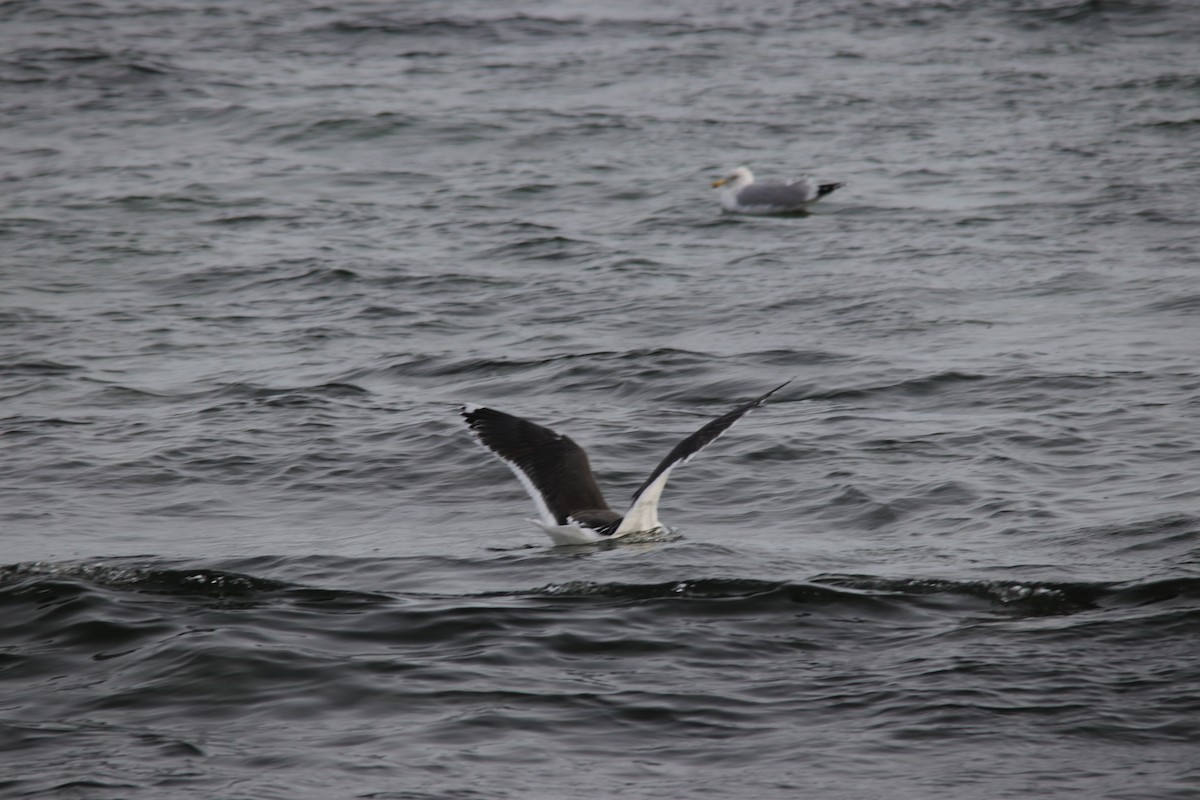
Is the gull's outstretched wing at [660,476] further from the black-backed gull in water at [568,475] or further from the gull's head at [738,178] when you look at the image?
the gull's head at [738,178]

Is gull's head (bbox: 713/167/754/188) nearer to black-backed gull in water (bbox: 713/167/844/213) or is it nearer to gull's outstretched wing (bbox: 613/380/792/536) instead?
black-backed gull in water (bbox: 713/167/844/213)

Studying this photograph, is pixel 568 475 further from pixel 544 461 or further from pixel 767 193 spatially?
pixel 767 193

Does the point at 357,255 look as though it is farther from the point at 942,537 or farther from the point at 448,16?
the point at 448,16

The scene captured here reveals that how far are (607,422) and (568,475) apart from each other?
7.34ft

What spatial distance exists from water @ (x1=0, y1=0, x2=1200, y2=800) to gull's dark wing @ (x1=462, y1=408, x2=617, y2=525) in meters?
0.40

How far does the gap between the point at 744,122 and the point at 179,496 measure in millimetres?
12500

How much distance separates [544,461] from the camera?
8.35 meters

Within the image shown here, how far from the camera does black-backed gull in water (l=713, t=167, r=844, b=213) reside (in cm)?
1603

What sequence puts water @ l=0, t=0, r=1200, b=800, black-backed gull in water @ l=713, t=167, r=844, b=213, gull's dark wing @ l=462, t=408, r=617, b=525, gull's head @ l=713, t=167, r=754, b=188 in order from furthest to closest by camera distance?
gull's head @ l=713, t=167, r=754, b=188 < black-backed gull in water @ l=713, t=167, r=844, b=213 < gull's dark wing @ l=462, t=408, r=617, b=525 < water @ l=0, t=0, r=1200, b=800

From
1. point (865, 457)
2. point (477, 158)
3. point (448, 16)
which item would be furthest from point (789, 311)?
point (448, 16)

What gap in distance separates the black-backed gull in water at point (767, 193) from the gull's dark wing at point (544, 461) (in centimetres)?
804

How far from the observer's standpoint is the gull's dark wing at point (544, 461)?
26.7ft

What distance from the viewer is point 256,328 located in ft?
41.4

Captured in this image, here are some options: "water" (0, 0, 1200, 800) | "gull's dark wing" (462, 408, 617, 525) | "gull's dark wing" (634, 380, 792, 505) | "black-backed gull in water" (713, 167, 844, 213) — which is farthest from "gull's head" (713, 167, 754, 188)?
"gull's dark wing" (634, 380, 792, 505)
